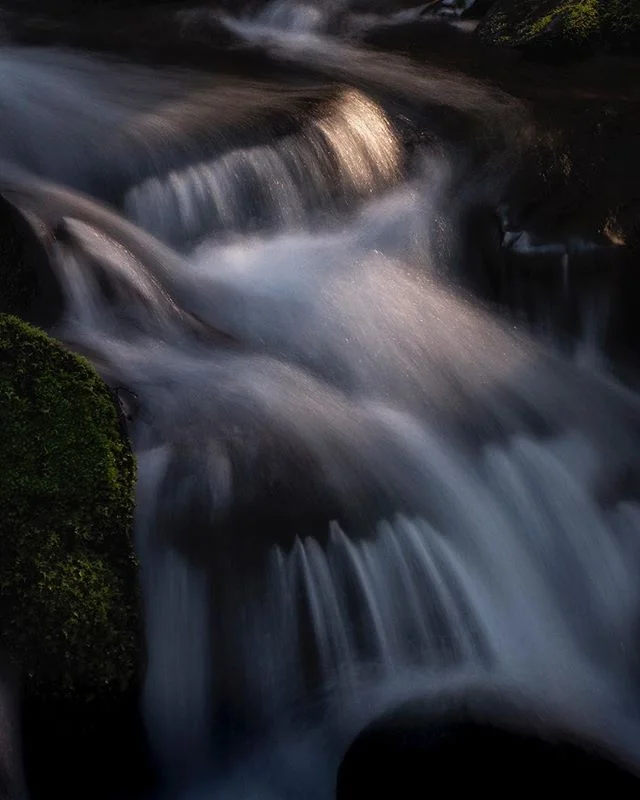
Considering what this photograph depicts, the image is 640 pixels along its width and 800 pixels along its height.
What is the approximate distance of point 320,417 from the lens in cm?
545

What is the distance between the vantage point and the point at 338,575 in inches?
183

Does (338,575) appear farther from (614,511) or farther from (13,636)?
(614,511)

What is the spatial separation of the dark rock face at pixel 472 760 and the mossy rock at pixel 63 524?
1067 millimetres

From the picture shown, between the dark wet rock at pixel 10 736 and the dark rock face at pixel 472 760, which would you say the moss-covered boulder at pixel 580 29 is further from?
the dark wet rock at pixel 10 736

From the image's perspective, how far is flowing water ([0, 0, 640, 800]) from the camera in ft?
14.6

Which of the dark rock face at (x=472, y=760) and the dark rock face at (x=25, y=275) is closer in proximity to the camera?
the dark rock face at (x=472, y=760)

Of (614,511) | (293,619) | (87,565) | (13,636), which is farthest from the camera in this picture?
(614,511)

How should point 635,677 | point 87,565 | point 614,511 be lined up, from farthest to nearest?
point 614,511
point 635,677
point 87,565

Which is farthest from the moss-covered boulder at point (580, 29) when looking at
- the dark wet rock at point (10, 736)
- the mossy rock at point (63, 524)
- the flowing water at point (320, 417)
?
the dark wet rock at point (10, 736)

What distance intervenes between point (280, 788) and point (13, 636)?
4.36 feet

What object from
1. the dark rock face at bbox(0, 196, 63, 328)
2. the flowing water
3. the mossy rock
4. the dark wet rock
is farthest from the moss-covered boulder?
the dark wet rock

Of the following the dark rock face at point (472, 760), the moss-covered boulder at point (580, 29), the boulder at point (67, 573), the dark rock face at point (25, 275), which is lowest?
the dark rock face at point (472, 760)

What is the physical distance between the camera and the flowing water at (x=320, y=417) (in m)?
4.45

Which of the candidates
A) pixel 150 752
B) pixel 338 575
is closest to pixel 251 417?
pixel 338 575
